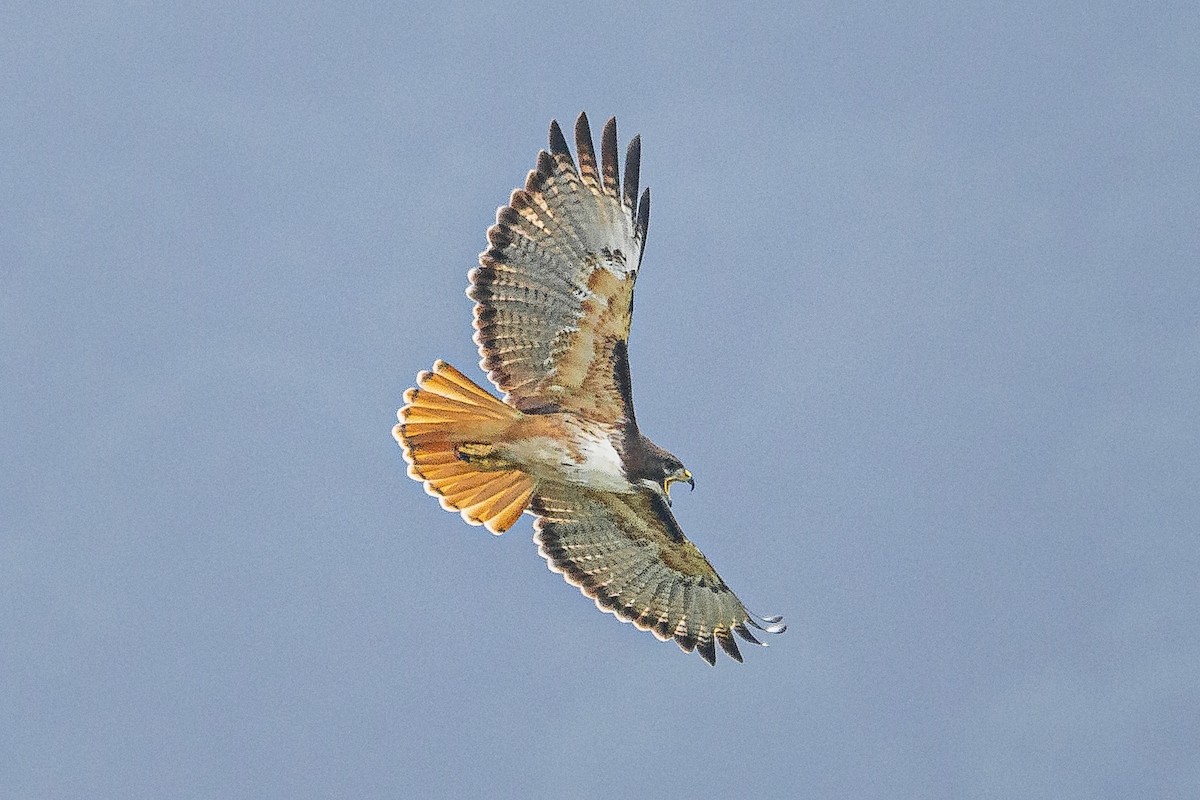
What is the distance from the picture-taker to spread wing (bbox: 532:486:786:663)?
12594 millimetres

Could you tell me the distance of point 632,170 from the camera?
11.7 meters

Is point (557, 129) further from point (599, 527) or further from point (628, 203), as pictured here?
point (599, 527)

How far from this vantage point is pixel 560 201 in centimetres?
1173

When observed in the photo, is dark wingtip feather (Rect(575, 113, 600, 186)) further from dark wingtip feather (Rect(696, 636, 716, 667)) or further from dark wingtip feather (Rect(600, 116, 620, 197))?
dark wingtip feather (Rect(696, 636, 716, 667))

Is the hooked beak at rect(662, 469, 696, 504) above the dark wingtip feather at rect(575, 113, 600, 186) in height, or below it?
below

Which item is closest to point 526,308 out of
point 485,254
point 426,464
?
point 485,254

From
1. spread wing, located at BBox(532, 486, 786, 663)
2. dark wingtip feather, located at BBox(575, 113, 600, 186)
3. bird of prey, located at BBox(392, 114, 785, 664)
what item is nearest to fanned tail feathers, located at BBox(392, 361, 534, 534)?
bird of prey, located at BBox(392, 114, 785, 664)

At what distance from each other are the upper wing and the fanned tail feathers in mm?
249

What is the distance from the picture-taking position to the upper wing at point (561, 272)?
38.3 ft

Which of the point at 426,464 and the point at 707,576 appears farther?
the point at 707,576

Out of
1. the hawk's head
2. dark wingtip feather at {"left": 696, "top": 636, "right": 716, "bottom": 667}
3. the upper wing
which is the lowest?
dark wingtip feather at {"left": 696, "top": 636, "right": 716, "bottom": 667}

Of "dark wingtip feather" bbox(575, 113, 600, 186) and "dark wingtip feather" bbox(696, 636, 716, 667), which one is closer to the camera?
"dark wingtip feather" bbox(575, 113, 600, 186)

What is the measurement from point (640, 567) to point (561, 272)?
2.22 metres

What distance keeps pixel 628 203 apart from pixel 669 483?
1.66 meters
